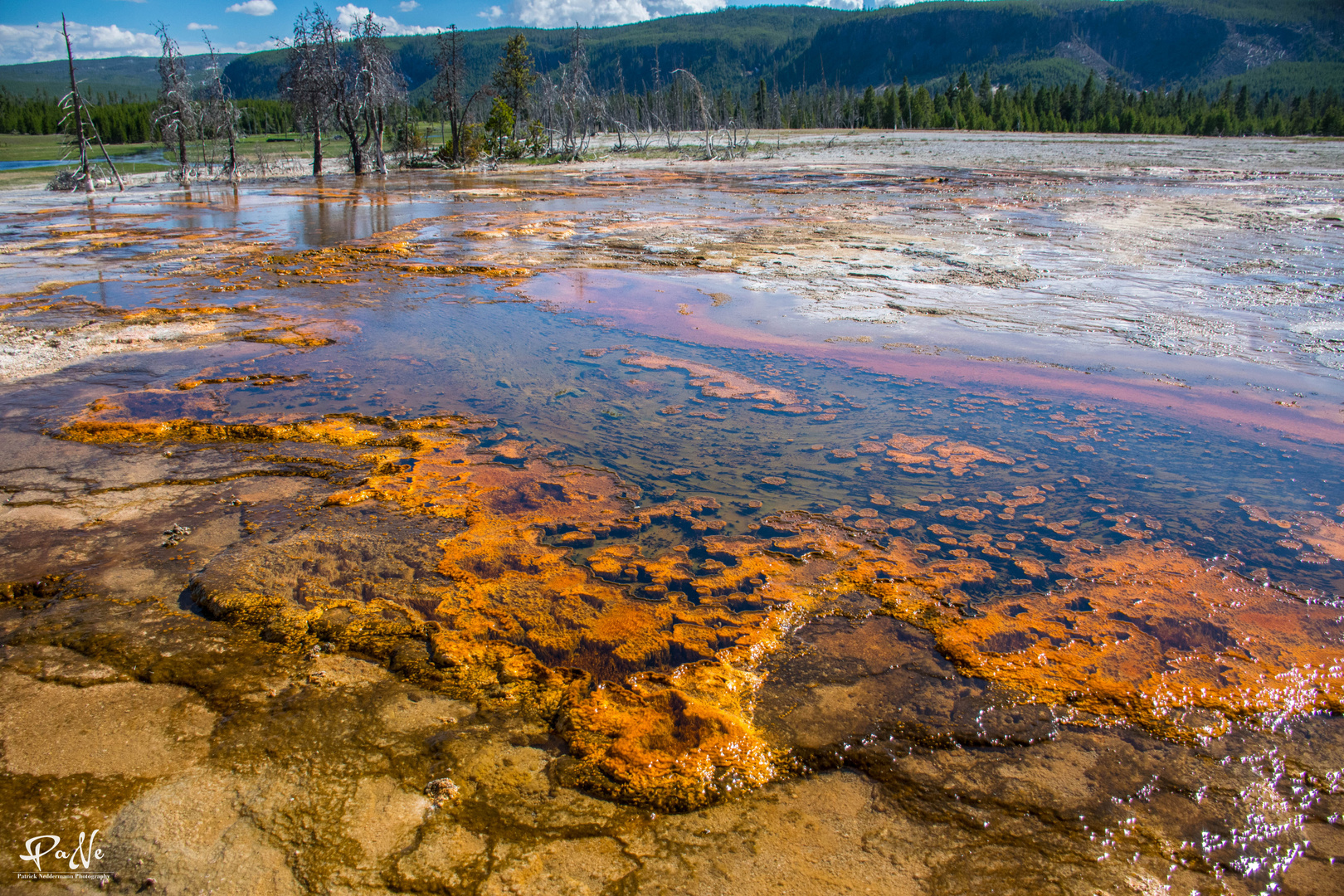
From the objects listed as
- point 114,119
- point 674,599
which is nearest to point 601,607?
point 674,599

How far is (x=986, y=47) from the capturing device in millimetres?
167250

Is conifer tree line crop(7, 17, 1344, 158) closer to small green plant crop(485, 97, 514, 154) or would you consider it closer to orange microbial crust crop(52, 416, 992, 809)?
small green plant crop(485, 97, 514, 154)

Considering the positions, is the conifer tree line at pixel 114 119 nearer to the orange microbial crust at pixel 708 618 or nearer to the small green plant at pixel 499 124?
the small green plant at pixel 499 124

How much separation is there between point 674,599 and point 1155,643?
1.71 meters

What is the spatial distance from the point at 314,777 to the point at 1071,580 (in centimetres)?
274

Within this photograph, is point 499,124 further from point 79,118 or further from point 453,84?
point 79,118

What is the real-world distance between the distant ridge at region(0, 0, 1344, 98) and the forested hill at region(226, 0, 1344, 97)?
0.29m

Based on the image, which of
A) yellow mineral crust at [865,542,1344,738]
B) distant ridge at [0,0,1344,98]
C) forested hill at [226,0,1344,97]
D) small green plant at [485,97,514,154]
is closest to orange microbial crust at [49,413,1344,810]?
yellow mineral crust at [865,542,1344,738]

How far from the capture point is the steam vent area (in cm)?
173

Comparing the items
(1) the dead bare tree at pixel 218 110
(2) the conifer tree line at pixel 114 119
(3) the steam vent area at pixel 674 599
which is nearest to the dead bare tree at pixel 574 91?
(1) the dead bare tree at pixel 218 110

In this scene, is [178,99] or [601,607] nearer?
[601,607]

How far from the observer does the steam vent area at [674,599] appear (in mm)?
1729

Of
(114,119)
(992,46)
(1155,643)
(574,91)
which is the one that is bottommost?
(1155,643)

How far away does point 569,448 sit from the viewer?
3961mm
